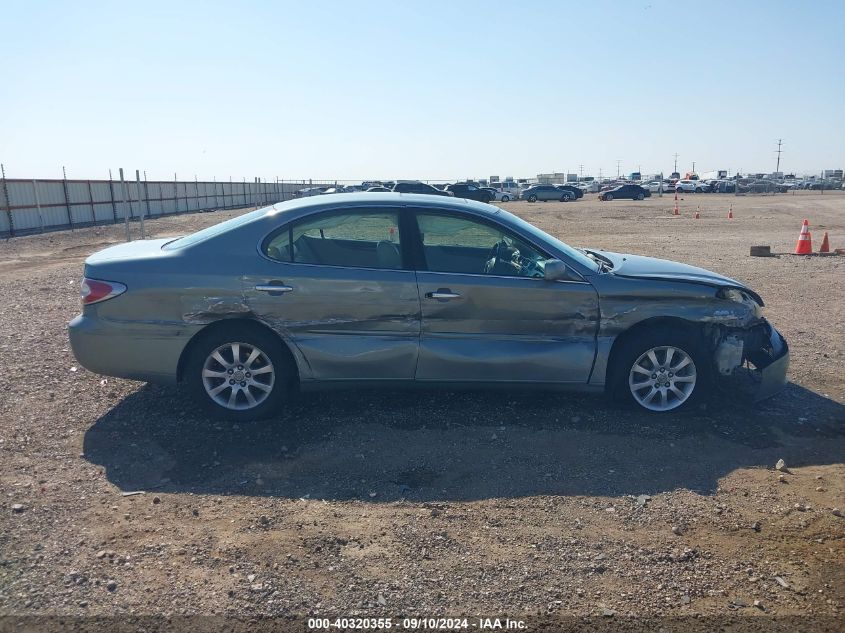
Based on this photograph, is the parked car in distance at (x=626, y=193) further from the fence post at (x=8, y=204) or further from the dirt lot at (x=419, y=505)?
the dirt lot at (x=419, y=505)

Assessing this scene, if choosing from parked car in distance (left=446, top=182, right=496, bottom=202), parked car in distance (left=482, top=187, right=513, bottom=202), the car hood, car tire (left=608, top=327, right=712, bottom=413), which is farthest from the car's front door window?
parked car in distance (left=482, top=187, right=513, bottom=202)

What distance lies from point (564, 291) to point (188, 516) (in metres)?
3.01

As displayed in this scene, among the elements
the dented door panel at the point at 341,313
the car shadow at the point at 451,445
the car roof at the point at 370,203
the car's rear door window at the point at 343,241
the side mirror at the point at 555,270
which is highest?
the car roof at the point at 370,203

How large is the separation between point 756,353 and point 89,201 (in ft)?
102

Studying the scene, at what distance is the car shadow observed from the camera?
4352 mm

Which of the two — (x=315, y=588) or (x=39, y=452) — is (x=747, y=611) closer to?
(x=315, y=588)

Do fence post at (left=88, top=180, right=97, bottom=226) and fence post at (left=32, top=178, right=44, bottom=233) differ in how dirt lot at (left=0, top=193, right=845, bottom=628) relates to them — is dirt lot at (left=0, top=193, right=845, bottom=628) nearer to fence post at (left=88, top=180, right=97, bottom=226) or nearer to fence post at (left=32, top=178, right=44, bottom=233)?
fence post at (left=32, top=178, right=44, bottom=233)

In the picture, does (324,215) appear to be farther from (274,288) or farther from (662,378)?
(662,378)

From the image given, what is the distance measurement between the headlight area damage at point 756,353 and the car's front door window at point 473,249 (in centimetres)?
154

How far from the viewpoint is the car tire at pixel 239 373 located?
16.9 ft

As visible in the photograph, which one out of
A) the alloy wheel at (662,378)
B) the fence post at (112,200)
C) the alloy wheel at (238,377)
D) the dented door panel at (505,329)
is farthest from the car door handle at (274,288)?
the fence post at (112,200)

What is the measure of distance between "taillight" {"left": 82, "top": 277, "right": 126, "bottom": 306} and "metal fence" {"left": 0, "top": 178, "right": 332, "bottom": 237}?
11128 mm

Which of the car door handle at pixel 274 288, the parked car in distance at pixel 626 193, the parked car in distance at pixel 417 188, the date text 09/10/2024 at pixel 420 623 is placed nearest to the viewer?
the date text 09/10/2024 at pixel 420 623

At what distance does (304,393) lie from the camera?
222 inches
